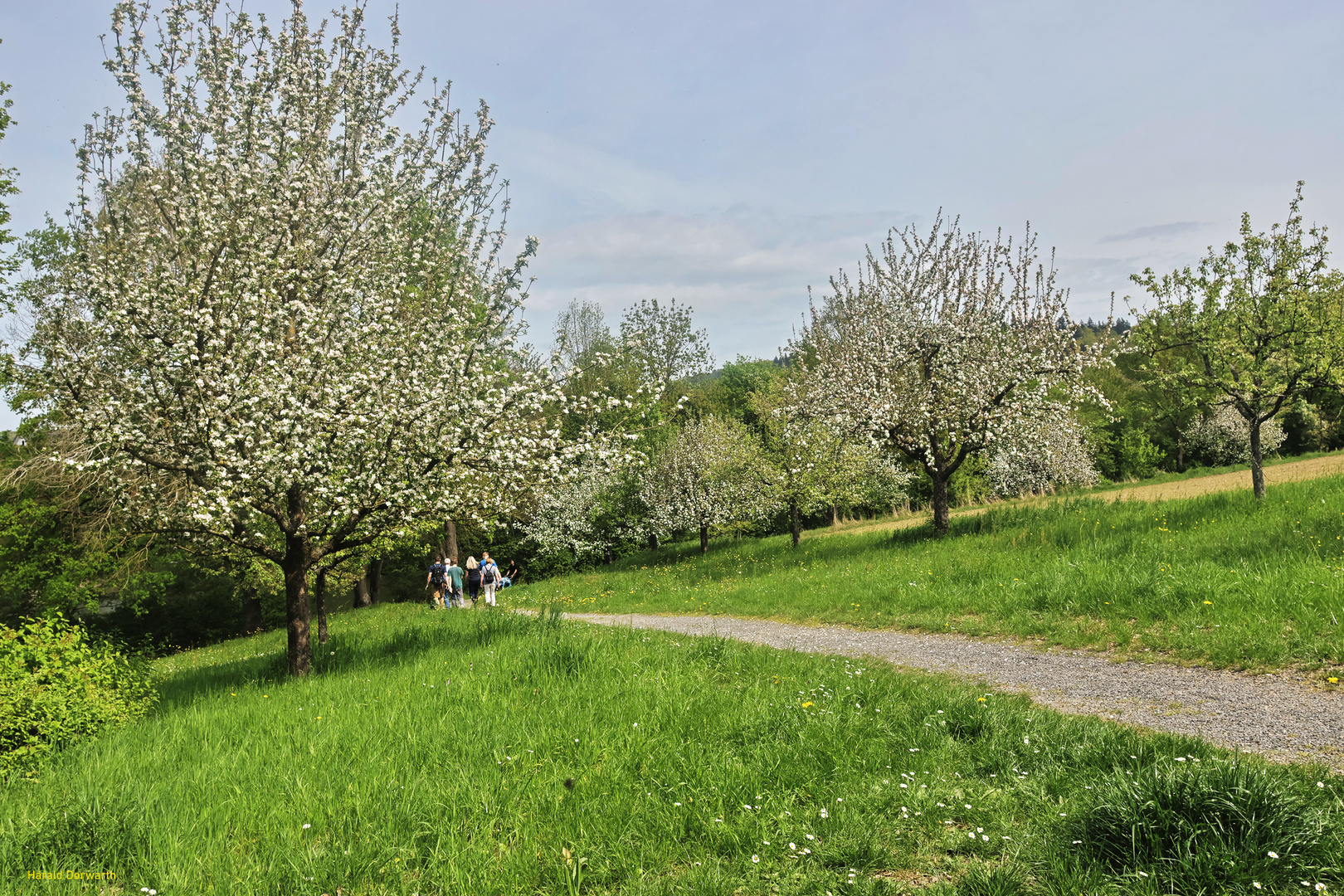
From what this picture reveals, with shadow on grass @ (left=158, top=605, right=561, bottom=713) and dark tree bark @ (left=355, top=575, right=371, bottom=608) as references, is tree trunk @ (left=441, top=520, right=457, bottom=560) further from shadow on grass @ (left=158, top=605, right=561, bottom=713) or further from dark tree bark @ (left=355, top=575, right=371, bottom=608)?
shadow on grass @ (left=158, top=605, right=561, bottom=713)

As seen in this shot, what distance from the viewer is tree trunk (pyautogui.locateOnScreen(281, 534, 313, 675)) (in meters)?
10.6

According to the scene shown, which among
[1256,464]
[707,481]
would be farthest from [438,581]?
[1256,464]

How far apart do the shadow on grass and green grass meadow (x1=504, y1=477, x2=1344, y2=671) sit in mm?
6285

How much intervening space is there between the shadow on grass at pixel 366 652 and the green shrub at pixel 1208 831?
875cm

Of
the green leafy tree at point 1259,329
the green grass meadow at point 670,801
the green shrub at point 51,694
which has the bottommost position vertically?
the green grass meadow at point 670,801

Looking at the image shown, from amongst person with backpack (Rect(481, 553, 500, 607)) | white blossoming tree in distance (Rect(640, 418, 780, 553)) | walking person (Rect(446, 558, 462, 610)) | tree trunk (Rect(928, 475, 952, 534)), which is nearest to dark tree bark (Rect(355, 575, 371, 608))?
walking person (Rect(446, 558, 462, 610))

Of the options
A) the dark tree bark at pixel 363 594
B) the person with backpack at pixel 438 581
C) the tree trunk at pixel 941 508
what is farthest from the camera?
the dark tree bark at pixel 363 594

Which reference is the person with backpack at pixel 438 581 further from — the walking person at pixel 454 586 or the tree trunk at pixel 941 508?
the tree trunk at pixel 941 508

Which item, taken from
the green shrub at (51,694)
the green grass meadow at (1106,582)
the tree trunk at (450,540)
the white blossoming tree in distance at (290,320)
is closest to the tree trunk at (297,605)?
the white blossoming tree in distance at (290,320)

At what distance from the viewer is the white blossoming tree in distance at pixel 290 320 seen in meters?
8.84

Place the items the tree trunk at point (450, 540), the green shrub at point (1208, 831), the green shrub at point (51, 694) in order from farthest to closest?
the tree trunk at point (450, 540) < the green shrub at point (51, 694) < the green shrub at point (1208, 831)

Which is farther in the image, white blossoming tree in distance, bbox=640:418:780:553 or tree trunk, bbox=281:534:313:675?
white blossoming tree in distance, bbox=640:418:780:553

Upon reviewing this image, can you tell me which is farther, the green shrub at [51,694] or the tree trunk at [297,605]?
the tree trunk at [297,605]

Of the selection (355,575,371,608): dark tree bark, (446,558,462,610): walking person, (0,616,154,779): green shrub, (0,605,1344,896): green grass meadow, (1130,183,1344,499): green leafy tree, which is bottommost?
(355,575,371,608): dark tree bark
